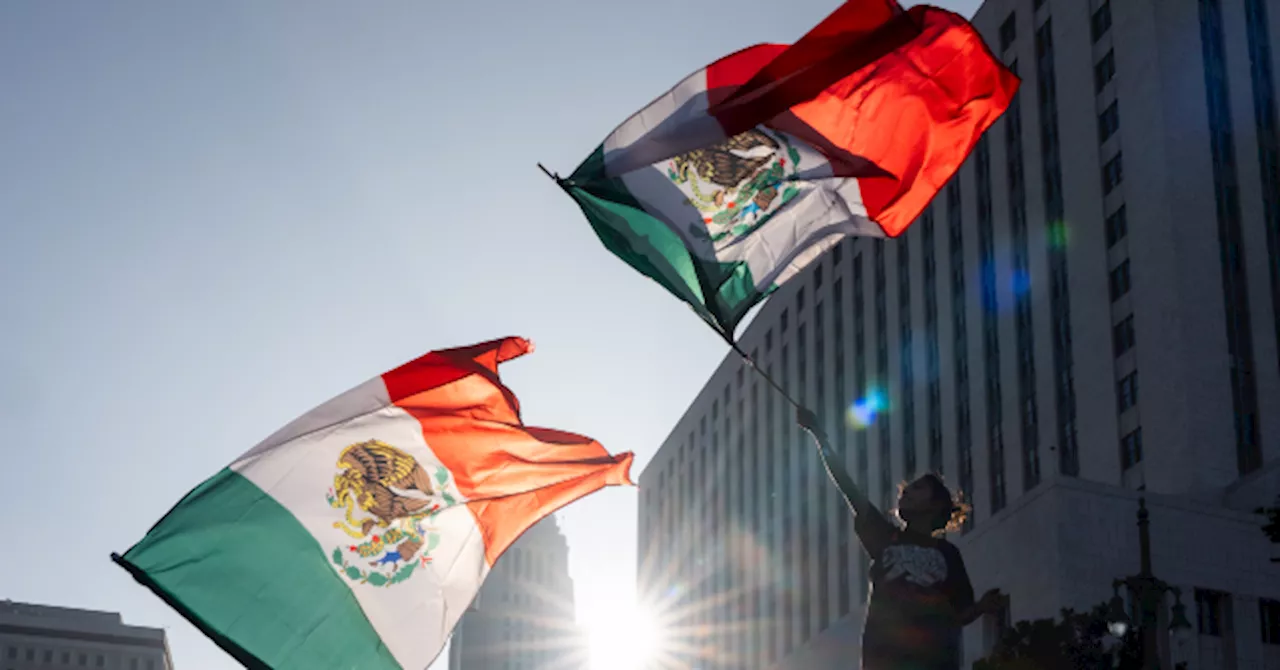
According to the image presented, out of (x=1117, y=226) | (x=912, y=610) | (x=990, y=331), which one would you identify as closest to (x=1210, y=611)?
(x=1117, y=226)

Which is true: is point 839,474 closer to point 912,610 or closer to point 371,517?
point 912,610

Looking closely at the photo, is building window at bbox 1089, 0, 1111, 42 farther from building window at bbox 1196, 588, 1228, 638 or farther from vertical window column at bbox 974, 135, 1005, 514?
building window at bbox 1196, 588, 1228, 638

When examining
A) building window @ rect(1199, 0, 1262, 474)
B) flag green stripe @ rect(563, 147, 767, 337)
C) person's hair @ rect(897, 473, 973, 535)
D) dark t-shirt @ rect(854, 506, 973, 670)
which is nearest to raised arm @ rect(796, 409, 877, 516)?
person's hair @ rect(897, 473, 973, 535)

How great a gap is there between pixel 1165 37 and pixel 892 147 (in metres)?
46.6

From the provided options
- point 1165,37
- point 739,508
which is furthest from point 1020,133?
point 739,508

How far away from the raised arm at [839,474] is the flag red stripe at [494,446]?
6.15 m

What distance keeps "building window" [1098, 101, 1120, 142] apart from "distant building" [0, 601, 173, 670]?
14942cm

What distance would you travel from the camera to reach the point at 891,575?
6.66 metres

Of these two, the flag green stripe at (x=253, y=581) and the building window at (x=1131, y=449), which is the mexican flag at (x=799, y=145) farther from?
the building window at (x=1131, y=449)

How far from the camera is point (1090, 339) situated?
55000 mm

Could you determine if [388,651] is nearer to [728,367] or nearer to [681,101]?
[681,101]

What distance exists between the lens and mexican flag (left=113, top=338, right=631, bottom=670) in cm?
1260

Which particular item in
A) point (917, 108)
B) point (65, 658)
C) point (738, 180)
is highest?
point (65, 658)

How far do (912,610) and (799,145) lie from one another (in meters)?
6.08
